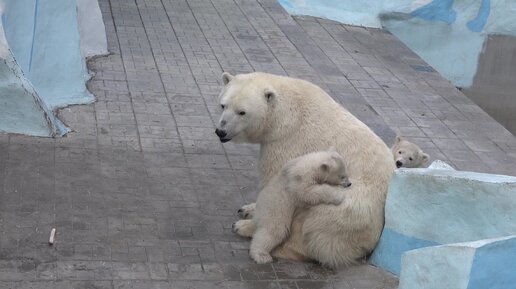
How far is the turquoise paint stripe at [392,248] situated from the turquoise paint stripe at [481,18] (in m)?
8.50

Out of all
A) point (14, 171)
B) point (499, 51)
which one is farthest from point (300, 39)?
point (14, 171)

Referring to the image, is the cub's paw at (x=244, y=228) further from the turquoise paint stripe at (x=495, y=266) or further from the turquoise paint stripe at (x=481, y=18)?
the turquoise paint stripe at (x=481, y=18)

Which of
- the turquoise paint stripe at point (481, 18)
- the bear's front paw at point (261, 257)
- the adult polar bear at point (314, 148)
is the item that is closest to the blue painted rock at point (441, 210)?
the adult polar bear at point (314, 148)

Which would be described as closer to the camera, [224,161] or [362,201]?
[362,201]

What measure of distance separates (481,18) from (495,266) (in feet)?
32.6

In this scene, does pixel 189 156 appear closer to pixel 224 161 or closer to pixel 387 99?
pixel 224 161

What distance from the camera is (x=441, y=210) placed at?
19.4 ft

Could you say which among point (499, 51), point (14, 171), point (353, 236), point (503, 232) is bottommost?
point (499, 51)

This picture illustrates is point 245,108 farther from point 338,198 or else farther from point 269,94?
point 338,198

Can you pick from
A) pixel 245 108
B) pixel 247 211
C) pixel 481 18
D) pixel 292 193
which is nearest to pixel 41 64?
pixel 247 211

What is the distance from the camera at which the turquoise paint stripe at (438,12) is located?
13789 millimetres

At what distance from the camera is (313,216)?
617 centimetres

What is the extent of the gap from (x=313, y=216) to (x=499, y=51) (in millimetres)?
9076

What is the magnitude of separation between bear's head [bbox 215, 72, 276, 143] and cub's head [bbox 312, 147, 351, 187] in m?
0.56
